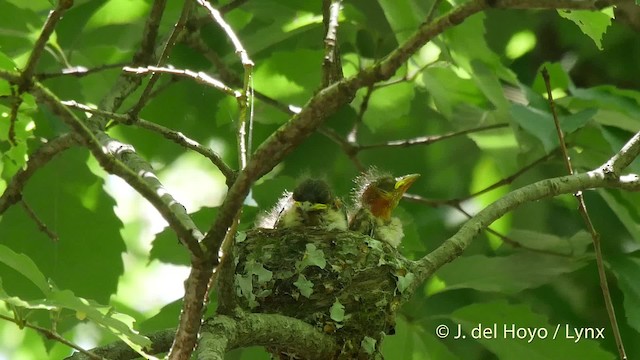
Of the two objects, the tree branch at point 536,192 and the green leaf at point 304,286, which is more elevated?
the tree branch at point 536,192

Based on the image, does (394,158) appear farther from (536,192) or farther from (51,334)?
(51,334)

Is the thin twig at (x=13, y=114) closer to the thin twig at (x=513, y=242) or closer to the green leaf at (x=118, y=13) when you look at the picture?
the green leaf at (x=118, y=13)

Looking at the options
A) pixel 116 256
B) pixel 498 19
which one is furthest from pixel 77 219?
pixel 498 19

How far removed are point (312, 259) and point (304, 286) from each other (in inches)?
7.8

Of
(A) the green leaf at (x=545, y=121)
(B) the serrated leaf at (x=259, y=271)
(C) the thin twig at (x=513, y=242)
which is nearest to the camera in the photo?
(B) the serrated leaf at (x=259, y=271)

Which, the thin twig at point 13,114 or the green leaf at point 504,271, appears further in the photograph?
the green leaf at point 504,271

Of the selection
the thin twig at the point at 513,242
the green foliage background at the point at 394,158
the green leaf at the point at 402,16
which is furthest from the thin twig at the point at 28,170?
the thin twig at the point at 513,242

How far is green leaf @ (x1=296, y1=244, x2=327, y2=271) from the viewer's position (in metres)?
3.51

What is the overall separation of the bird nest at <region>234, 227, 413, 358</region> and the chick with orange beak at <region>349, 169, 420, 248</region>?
2.54ft

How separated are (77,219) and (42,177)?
0.92 feet

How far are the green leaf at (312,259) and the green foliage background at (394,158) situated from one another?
27.1 inches

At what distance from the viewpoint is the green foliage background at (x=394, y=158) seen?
12.9 ft

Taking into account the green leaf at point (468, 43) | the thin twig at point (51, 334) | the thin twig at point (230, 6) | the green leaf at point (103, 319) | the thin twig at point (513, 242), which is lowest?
the thin twig at point (51, 334)

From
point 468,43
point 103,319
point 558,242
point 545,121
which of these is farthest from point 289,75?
point 103,319
